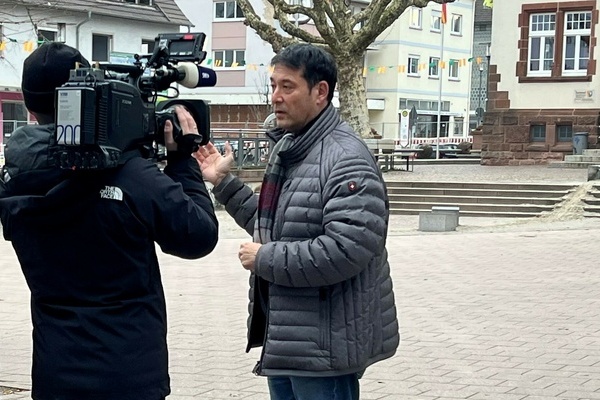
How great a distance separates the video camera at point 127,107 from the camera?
2809 millimetres

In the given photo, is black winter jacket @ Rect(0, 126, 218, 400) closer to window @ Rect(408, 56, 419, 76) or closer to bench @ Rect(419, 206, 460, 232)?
bench @ Rect(419, 206, 460, 232)

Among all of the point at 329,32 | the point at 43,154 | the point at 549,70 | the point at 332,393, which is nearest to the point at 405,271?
the point at 332,393

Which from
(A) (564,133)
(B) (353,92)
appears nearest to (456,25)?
(A) (564,133)

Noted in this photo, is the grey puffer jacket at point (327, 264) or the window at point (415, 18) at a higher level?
the window at point (415, 18)

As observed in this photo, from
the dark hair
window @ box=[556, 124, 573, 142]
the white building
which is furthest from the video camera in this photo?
the white building

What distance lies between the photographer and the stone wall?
103ft

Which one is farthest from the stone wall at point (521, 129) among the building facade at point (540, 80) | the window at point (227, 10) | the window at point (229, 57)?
the window at point (227, 10)

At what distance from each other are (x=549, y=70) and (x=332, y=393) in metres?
30.3

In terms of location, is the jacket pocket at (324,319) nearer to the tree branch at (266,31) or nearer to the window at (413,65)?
the tree branch at (266,31)

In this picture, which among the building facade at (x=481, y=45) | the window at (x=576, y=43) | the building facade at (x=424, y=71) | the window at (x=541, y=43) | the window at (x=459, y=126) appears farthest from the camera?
the building facade at (x=481, y=45)

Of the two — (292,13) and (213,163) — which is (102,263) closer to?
(213,163)

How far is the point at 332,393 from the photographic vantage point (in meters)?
3.56

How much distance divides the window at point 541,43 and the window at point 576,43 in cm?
46

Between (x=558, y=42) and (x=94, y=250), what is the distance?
3080cm
